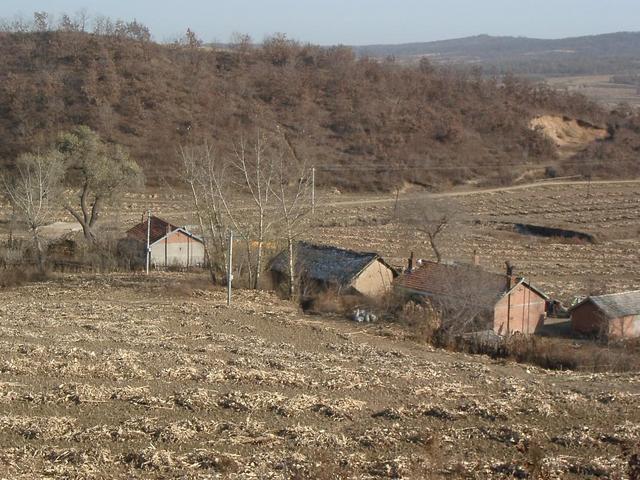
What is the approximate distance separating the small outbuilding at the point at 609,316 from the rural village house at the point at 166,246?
1225 centimetres

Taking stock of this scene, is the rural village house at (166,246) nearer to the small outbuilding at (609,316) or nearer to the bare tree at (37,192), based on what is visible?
the bare tree at (37,192)

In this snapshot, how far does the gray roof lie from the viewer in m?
22.4

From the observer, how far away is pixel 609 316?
22.1 m

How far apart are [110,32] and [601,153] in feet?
132

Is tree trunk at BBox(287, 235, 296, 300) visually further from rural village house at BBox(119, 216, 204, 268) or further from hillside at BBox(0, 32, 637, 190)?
hillside at BBox(0, 32, 637, 190)

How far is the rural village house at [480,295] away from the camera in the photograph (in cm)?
2133

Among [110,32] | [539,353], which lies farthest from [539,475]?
[110,32]

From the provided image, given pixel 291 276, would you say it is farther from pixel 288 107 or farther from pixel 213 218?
pixel 288 107

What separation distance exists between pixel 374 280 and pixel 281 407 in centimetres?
1296

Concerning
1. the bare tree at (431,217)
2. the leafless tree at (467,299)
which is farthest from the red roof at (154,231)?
the bare tree at (431,217)

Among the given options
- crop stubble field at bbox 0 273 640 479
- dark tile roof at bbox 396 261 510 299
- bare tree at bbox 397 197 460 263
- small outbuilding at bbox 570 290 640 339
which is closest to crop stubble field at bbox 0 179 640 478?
crop stubble field at bbox 0 273 640 479

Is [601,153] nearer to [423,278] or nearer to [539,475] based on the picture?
[423,278]

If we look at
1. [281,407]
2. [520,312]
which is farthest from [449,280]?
[281,407]

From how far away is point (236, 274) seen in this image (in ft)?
79.9
